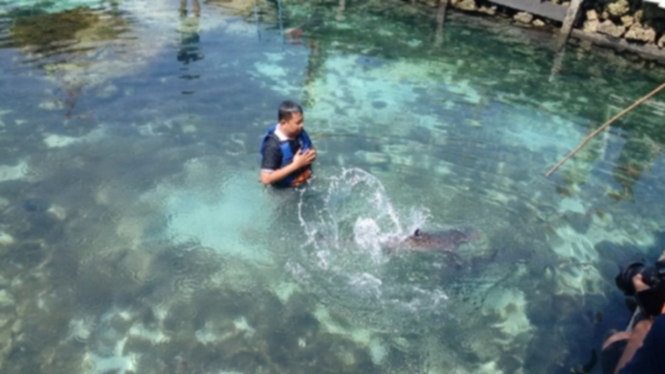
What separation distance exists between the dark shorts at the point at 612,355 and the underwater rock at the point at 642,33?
11.5m

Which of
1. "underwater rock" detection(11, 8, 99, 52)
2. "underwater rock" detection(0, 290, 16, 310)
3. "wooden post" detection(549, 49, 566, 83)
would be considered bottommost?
"underwater rock" detection(0, 290, 16, 310)

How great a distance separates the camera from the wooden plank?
1473 cm

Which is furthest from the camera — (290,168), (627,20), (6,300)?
(627,20)

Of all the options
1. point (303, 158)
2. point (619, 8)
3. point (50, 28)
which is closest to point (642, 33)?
point (619, 8)

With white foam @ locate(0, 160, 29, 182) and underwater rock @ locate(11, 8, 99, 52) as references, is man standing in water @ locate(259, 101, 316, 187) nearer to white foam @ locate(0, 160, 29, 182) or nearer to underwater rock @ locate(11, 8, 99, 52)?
white foam @ locate(0, 160, 29, 182)

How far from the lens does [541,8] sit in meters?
15.0

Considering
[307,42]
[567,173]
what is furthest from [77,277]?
[307,42]

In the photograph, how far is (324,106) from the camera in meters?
10.3

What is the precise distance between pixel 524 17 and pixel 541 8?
636mm

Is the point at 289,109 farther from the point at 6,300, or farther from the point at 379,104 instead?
the point at 379,104

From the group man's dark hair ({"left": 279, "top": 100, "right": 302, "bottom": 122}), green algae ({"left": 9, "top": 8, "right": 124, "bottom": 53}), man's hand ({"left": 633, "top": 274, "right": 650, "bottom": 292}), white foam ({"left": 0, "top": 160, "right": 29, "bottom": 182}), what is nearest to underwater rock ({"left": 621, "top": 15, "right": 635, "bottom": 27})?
man's hand ({"left": 633, "top": 274, "right": 650, "bottom": 292})

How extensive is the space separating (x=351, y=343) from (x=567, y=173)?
5331 mm

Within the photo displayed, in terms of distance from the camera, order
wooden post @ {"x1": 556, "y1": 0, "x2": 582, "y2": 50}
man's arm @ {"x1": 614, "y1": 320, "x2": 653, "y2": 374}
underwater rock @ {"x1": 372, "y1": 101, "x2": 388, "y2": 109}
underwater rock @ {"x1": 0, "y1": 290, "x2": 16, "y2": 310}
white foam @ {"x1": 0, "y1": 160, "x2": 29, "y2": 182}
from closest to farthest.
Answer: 1. man's arm @ {"x1": 614, "y1": 320, "x2": 653, "y2": 374}
2. underwater rock @ {"x1": 0, "y1": 290, "x2": 16, "y2": 310}
3. white foam @ {"x1": 0, "y1": 160, "x2": 29, "y2": 182}
4. underwater rock @ {"x1": 372, "y1": 101, "x2": 388, "y2": 109}
5. wooden post @ {"x1": 556, "y1": 0, "x2": 582, "y2": 50}

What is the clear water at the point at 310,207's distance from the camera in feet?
18.5
